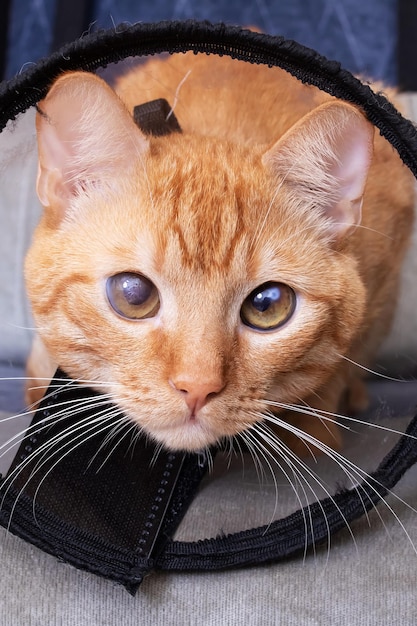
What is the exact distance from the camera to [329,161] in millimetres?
1135

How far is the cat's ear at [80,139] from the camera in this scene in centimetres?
101

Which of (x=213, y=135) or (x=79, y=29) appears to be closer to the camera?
(x=213, y=135)

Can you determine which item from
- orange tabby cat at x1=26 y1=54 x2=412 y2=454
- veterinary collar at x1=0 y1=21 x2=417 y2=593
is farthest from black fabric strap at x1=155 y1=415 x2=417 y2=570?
orange tabby cat at x1=26 y1=54 x2=412 y2=454

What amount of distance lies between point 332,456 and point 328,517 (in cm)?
11

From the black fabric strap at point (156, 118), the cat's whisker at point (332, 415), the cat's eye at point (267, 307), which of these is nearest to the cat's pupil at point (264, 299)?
the cat's eye at point (267, 307)

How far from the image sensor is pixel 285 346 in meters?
1.08

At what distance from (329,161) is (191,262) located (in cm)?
28

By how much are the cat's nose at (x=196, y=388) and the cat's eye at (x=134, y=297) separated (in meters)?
0.12

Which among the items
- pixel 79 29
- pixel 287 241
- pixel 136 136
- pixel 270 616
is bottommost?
pixel 270 616

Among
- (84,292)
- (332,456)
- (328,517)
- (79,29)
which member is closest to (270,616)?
(328,517)

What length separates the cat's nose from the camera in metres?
0.98

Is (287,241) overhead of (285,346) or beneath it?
overhead

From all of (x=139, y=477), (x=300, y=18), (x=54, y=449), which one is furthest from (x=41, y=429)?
(x=300, y=18)

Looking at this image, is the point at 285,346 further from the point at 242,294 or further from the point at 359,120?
the point at 359,120
